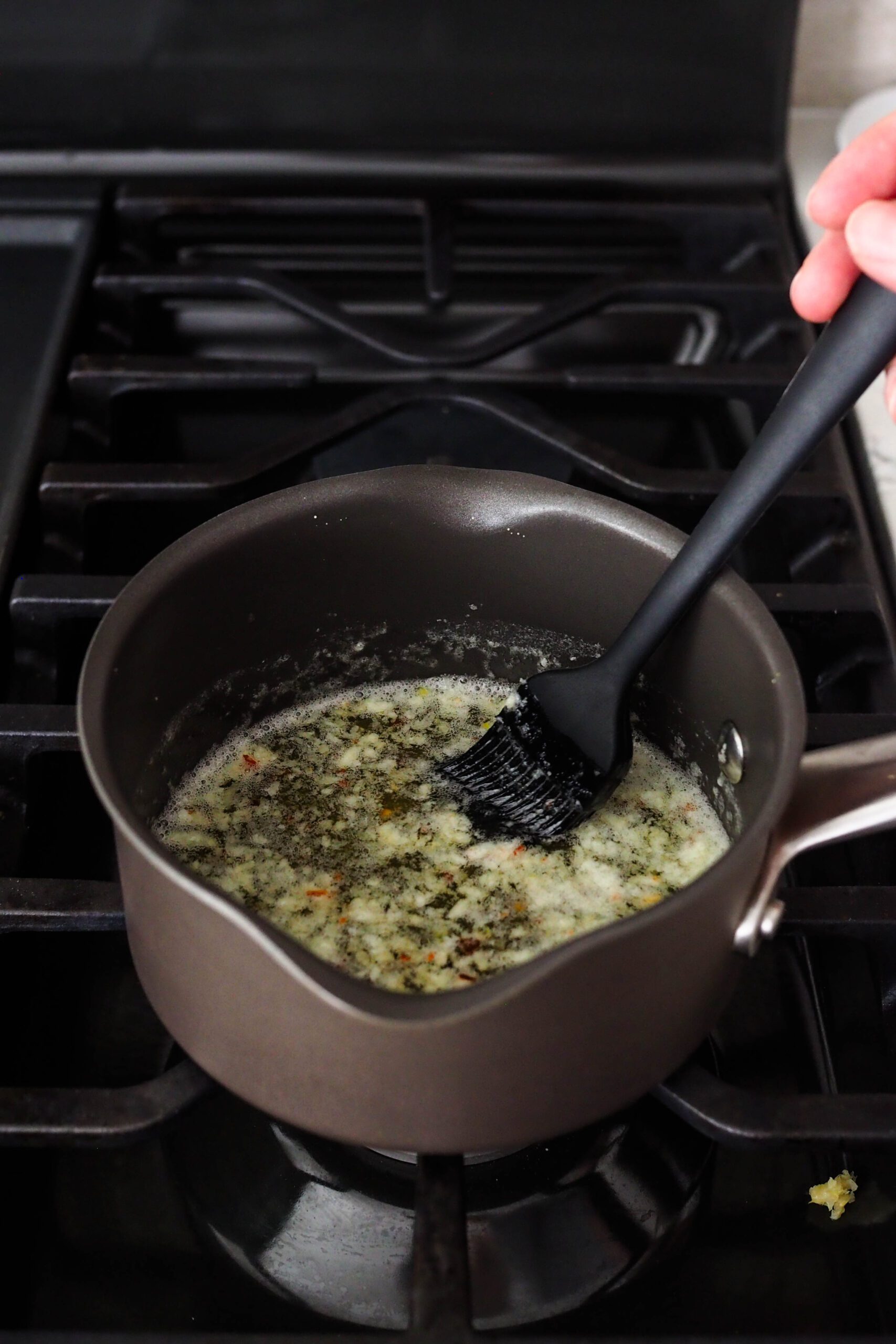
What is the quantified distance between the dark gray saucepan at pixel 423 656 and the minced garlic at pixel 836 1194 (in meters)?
0.10

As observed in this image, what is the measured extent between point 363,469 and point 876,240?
1.38 feet

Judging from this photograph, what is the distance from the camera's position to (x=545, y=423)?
0.80 m

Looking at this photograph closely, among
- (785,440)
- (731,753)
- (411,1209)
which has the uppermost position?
(785,440)

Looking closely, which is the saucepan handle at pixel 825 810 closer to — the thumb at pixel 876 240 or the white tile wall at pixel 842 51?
the thumb at pixel 876 240

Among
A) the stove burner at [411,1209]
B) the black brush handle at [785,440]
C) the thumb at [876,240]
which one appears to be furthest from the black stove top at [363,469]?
the thumb at [876,240]

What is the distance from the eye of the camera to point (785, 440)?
562 millimetres

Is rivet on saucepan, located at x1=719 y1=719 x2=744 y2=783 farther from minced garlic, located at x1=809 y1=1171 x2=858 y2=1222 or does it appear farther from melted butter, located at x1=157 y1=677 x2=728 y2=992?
minced garlic, located at x1=809 y1=1171 x2=858 y2=1222

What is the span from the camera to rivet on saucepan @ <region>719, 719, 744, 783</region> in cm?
61

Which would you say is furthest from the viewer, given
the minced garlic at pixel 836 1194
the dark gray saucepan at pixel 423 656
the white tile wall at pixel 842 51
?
the white tile wall at pixel 842 51

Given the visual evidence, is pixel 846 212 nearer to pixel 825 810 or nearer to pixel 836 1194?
pixel 825 810

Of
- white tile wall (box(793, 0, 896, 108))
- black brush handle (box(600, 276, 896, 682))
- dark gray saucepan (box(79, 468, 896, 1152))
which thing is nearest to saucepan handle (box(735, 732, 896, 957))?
dark gray saucepan (box(79, 468, 896, 1152))

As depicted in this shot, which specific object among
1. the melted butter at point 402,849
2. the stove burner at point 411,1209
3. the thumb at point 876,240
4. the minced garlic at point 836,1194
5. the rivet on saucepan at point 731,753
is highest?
the thumb at point 876,240

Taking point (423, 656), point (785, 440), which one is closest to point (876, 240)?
point (785, 440)

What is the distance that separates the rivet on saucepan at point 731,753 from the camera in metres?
0.61
